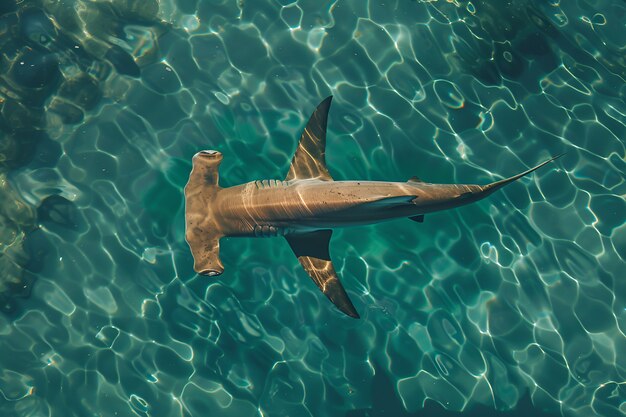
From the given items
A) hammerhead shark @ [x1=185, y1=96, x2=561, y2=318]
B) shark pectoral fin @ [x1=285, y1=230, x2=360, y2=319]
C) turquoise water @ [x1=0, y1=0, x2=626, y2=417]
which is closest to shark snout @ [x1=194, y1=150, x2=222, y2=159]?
hammerhead shark @ [x1=185, y1=96, x2=561, y2=318]

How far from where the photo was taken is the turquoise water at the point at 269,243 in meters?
7.22

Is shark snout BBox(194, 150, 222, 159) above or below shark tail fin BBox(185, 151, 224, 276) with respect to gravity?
above

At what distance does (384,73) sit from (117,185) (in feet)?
15.1

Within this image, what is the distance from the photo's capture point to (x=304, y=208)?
18.9 feet

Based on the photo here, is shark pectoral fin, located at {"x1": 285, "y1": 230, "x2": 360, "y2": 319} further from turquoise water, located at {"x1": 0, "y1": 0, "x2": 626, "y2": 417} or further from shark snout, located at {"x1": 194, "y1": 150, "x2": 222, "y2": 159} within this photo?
shark snout, located at {"x1": 194, "y1": 150, "x2": 222, "y2": 159}

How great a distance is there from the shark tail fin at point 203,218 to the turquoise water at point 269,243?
1.16 metres

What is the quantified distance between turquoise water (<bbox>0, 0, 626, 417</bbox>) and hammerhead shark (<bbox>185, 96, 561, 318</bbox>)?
102cm

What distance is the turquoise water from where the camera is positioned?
722 centimetres

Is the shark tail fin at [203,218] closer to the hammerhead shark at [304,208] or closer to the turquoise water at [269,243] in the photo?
the hammerhead shark at [304,208]

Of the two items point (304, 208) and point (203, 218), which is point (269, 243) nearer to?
point (203, 218)

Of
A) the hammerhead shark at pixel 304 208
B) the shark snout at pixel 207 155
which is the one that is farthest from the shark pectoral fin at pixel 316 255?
the shark snout at pixel 207 155

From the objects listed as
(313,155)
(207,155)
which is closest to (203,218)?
(207,155)

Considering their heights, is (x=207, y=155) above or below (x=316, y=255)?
above

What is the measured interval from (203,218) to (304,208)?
51.4 inches
